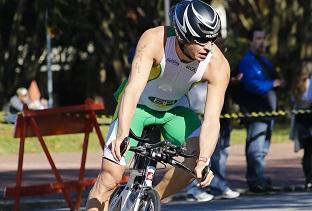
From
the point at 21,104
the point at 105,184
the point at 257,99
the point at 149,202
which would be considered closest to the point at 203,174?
the point at 149,202

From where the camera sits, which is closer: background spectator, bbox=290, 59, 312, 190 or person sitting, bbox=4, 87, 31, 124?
background spectator, bbox=290, 59, 312, 190

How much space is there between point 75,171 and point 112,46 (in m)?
17.8

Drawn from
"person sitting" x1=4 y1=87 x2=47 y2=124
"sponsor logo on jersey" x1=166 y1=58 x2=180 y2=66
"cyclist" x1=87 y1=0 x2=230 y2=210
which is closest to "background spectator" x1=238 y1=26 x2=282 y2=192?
"cyclist" x1=87 y1=0 x2=230 y2=210

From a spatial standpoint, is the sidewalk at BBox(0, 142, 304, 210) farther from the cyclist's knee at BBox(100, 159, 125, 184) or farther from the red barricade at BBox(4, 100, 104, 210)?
the cyclist's knee at BBox(100, 159, 125, 184)

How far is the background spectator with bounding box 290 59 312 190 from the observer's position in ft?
48.9

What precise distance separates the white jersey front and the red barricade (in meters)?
4.03

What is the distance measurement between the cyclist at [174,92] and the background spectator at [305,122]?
689cm

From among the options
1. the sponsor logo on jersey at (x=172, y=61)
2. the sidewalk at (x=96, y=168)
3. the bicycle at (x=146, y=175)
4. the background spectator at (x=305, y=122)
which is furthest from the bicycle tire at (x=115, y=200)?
the background spectator at (x=305, y=122)

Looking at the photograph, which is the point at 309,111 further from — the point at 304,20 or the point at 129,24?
the point at 129,24

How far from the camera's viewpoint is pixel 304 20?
104ft

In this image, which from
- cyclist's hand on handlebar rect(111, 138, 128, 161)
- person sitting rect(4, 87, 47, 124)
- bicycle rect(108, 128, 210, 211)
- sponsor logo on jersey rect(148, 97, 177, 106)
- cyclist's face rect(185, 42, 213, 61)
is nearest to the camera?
cyclist's hand on handlebar rect(111, 138, 128, 161)


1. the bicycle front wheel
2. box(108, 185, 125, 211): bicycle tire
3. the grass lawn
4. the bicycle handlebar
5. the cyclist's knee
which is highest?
the bicycle handlebar

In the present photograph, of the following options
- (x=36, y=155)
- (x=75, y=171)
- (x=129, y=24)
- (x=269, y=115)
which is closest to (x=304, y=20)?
(x=129, y=24)

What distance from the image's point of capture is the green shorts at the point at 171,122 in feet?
26.2
